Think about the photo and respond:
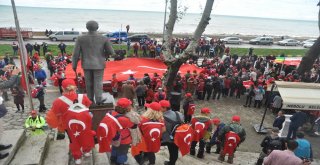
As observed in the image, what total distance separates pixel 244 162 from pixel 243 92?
28.1ft

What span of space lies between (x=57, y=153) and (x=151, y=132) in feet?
7.21

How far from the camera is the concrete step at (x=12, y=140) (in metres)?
5.70

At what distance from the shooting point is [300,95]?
410 inches

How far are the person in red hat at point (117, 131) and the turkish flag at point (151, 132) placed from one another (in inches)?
9.9

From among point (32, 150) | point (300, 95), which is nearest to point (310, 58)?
point (300, 95)

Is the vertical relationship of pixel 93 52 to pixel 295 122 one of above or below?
above

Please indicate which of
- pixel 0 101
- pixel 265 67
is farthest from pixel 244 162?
pixel 265 67

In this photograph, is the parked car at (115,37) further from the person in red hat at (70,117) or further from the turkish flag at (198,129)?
the person in red hat at (70,117)

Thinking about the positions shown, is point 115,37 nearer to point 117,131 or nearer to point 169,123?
point 169,123

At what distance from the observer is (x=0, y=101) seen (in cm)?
549

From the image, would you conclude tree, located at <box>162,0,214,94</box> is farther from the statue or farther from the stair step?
the stair step

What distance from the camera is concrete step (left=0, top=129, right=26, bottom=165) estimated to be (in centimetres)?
570

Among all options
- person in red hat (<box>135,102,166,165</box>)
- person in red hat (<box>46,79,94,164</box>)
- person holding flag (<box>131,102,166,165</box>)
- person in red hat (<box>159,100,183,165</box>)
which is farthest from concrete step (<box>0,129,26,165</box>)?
person in red hat (<box>159,100,183,165</box>)

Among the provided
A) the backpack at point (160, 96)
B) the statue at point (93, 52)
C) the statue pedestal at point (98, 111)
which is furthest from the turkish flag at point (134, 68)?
the statue pedestal at point (98, 111)
